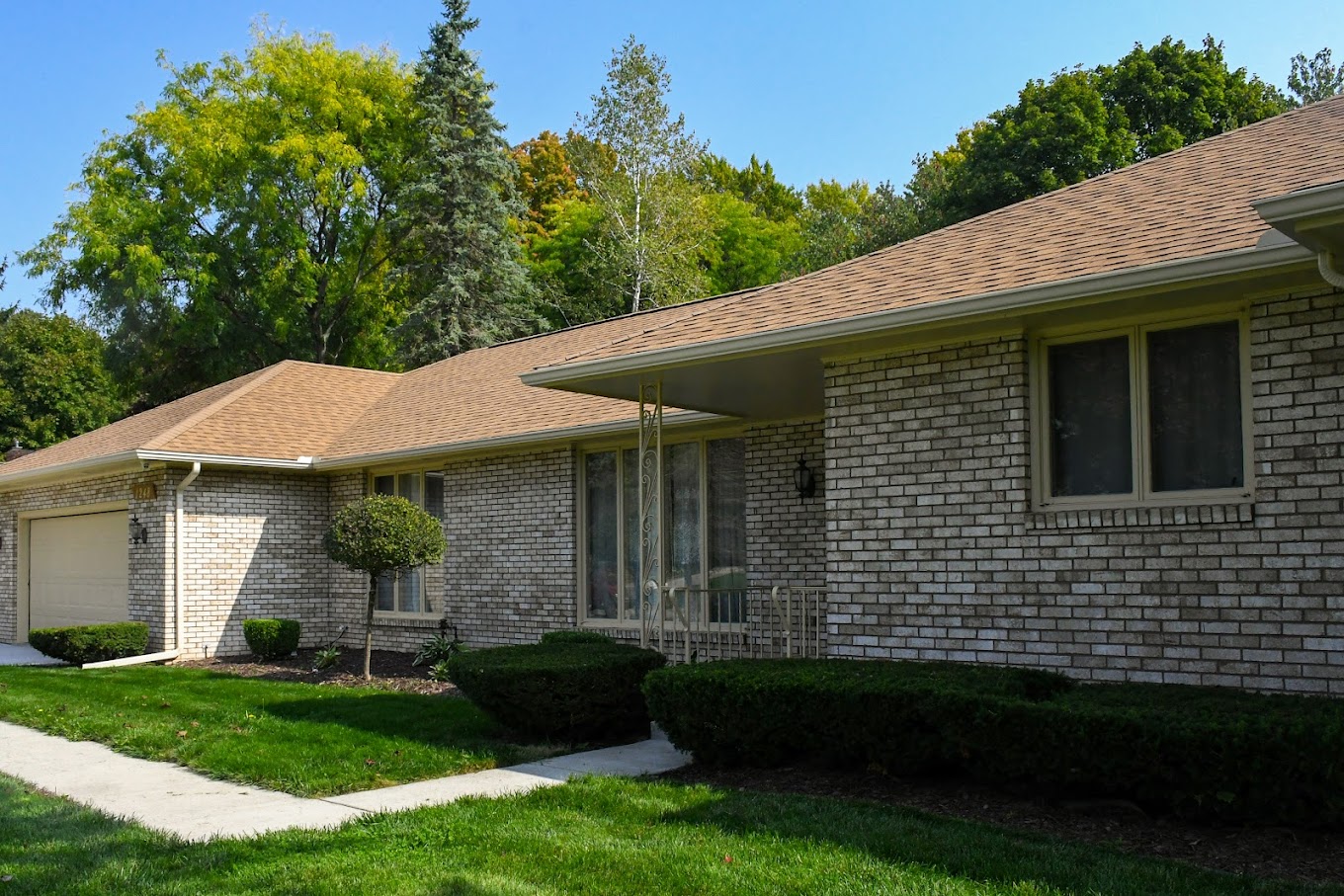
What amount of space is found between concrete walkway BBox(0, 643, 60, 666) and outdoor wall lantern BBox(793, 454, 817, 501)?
36.9 ft

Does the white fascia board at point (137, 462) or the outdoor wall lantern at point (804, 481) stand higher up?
the white fascia board at point (137, 462)

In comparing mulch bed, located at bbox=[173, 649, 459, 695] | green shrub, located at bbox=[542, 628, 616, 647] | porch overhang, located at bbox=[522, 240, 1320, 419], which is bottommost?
mulch bed, located at bbox=[173, 649, 459, 695]

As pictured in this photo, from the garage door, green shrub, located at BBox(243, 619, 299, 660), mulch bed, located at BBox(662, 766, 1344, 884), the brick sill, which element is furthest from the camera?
the garage door

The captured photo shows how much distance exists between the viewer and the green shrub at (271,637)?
15883mm

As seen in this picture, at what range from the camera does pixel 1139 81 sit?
32125 mm

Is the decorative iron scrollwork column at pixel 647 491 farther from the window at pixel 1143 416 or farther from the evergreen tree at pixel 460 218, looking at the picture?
the evergreen tree at pixel 460 218

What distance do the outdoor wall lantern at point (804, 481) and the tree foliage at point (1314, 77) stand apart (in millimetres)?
33190

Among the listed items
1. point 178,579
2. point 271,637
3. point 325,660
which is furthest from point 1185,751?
point 178,579

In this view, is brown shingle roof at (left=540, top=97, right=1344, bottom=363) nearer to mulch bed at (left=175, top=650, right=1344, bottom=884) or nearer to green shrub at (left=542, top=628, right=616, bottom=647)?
green shrub at (left=542, top=628, right=616, bottom=647)

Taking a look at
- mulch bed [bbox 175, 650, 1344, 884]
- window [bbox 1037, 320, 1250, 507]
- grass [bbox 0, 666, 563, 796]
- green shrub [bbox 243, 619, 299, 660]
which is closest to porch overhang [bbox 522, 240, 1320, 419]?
window [bbox 1037, 320, 1250, 507]

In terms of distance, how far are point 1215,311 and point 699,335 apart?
3647 millimetres

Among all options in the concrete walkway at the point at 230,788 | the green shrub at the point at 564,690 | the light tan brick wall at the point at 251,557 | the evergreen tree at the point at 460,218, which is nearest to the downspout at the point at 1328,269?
the concrete walkway at the point at 230,788

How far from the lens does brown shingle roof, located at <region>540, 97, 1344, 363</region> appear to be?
7.23 m

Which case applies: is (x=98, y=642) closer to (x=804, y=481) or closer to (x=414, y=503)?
(x=414, y=503)
